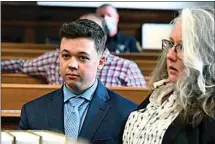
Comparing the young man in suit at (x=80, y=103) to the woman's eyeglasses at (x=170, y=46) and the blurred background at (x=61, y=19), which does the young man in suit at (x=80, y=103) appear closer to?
the woman's eyeglasses at (x=170, y=46)

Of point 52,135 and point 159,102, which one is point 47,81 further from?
point 52,135

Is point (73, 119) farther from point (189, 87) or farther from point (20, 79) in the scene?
point (20, 79)

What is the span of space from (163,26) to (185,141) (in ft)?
14.9

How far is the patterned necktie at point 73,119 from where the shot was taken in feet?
4.02

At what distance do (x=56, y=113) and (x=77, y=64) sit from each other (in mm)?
137

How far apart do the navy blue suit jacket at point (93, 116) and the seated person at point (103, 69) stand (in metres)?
0.70

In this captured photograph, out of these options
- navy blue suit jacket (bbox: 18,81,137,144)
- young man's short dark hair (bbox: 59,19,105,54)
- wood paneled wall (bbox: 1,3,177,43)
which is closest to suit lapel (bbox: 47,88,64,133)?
navy blue suit jacket (bbox: 18,81,137,144)

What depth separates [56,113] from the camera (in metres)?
1.26

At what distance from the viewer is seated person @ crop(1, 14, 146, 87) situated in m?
2.25

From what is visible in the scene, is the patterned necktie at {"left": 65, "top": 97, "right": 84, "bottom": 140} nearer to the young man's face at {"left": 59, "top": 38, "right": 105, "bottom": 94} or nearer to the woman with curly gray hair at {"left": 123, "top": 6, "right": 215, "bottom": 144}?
the young man's face at {"left": 59, "top": 38, "right": 105, "bottom": 94}

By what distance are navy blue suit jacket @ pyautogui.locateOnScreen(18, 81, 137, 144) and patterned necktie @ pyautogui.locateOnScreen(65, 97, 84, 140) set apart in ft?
0.05

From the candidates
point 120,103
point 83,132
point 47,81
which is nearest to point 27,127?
point 83,132

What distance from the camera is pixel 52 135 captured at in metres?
0.86

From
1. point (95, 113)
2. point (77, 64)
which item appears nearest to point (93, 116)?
point (95, 113)
